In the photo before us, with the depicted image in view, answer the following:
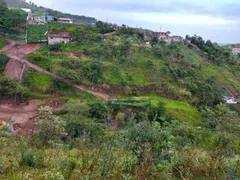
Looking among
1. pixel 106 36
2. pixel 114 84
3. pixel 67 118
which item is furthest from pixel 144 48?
pixel 67 118

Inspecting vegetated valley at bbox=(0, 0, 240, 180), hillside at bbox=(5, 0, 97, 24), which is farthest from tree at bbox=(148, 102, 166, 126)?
hillside at bbox=(5, 0, 97, 24)

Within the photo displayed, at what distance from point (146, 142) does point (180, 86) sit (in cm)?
2622

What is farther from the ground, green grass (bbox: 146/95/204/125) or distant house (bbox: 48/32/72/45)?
distant house (bbox: 48/32/72/45)

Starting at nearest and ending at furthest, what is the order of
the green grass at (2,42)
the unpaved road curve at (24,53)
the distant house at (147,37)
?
the unpaved road curve at (24,53), the green grass at (2,42), the distant house at (147,37)

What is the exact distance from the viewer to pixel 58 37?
33.0 meters

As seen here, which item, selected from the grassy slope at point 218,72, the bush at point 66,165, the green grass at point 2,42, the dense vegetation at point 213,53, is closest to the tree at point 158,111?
the grassy slope at point 218,72

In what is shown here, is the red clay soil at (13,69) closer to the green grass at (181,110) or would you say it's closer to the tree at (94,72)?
the tree at (94,72)

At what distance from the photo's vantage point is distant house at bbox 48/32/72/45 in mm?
32481

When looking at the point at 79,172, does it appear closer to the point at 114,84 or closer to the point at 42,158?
the point at 42,158

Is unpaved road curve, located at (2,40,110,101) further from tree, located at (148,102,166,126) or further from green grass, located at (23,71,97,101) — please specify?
tree, located at (148,102,166,126)

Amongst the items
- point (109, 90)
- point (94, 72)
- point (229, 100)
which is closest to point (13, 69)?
point (94, 72)

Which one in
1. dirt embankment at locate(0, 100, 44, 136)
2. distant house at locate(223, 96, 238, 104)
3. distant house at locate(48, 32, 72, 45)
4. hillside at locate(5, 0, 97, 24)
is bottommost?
dirt embankment at locate(0, 100, 44, 136)

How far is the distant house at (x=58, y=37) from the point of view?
3248 centimetres

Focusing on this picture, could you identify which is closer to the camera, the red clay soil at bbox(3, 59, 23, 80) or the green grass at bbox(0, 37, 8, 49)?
the red clay soil at bbox(3, 59, 23, 80)
